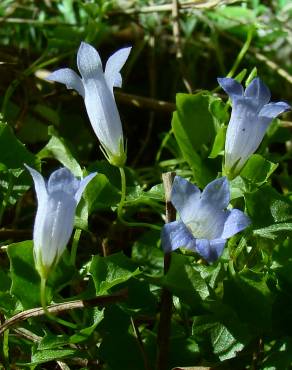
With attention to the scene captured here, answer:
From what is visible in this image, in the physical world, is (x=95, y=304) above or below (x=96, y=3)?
below

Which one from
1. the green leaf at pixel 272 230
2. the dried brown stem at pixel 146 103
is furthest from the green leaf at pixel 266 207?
the dried brown stem at pixel 146 103

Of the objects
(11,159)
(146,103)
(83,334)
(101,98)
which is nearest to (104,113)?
(101,98)

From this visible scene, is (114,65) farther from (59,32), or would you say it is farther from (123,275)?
(59,32)

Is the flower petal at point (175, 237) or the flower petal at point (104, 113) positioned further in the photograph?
the flower petal at point (104, 113)

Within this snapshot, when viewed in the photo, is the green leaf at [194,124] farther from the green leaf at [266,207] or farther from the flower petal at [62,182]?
the flower petal at [62,182]

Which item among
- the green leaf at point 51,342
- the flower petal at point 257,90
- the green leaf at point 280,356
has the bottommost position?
the green leaf at point 280,356

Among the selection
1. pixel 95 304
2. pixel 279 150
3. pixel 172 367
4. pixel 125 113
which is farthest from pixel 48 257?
pixel 279 150
